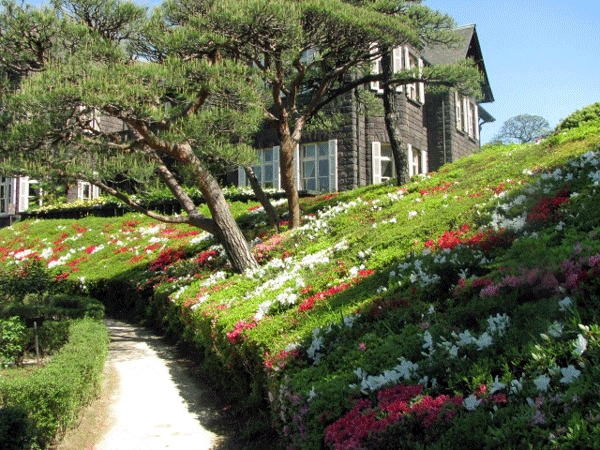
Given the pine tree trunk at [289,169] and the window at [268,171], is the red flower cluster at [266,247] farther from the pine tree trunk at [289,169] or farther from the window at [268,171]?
the window at [268,171]

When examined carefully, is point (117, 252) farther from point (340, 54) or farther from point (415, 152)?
point (415, 152)

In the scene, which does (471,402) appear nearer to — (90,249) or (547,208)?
(547,208)

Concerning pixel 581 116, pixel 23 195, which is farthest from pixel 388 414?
pixel 23 195

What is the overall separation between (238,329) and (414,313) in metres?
2.28

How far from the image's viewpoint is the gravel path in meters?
5.59

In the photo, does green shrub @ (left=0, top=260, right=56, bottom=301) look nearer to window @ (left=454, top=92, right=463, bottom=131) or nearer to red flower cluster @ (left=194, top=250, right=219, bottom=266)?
red flower cluster @ (left=194, top=250, right=219, bottom=266)

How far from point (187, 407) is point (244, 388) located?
98 cm

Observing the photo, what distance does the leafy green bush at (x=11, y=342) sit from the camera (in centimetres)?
756

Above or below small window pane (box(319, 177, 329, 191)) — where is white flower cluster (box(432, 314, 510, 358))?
below

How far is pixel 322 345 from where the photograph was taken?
4684 mm

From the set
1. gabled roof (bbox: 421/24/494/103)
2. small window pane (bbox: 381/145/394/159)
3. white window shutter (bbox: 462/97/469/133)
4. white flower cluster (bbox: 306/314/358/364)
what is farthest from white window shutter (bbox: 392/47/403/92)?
white flower cluster (bbox: 306/314/358/364)

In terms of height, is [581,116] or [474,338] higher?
[581,116]

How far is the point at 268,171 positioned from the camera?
781 inches

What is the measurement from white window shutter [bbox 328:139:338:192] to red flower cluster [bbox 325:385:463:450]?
1483 centimetres
